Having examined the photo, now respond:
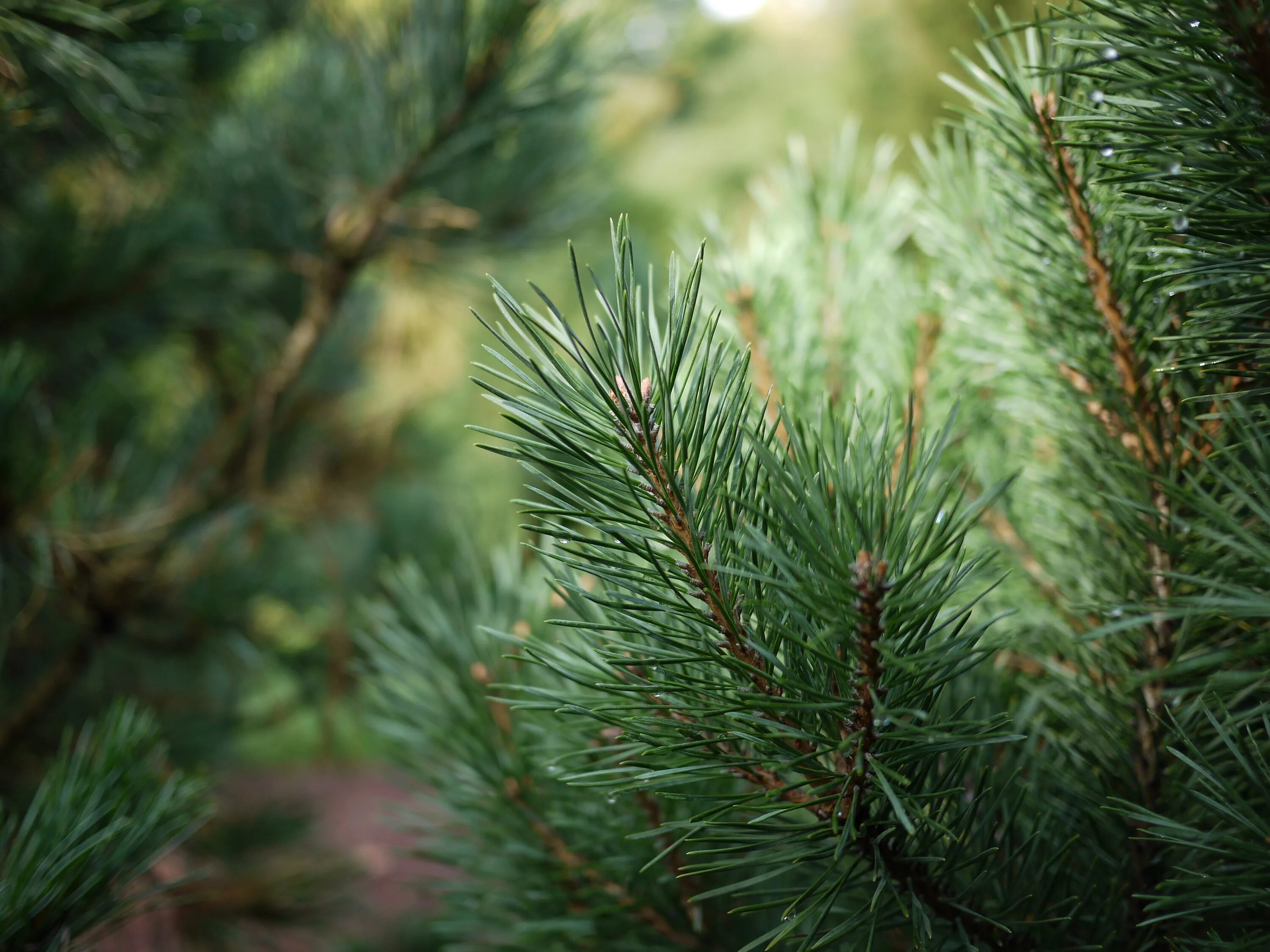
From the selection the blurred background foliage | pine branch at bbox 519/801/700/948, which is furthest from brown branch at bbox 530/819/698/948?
the blurred background foliage

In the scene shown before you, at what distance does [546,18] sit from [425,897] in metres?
0.55

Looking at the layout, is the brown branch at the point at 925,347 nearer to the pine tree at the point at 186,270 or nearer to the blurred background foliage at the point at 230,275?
the blurred background foliage at the point at 230,275

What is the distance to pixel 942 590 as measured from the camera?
0.21 meters

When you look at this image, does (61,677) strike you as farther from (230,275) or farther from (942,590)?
(942,590)

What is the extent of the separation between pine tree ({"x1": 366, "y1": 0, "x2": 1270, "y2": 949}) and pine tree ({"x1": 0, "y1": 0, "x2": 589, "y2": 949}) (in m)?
0.18

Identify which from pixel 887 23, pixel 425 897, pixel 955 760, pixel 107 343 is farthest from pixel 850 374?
pixel 887 23

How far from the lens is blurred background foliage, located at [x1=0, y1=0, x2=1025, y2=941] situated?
0.51 meters

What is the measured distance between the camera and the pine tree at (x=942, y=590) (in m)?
0.20

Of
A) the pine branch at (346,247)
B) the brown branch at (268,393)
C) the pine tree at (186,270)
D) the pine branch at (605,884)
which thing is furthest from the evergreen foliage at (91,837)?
the pine branch at (346,247)

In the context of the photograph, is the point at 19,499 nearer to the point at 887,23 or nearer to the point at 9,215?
the point at 9,215

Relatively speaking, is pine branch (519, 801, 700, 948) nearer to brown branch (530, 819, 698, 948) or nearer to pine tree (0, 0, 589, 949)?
brown branch (530, 819, 698, 948)

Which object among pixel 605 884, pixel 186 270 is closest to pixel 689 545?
pixel 605 884

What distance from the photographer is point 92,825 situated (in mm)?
302

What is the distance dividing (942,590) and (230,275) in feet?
2.52
